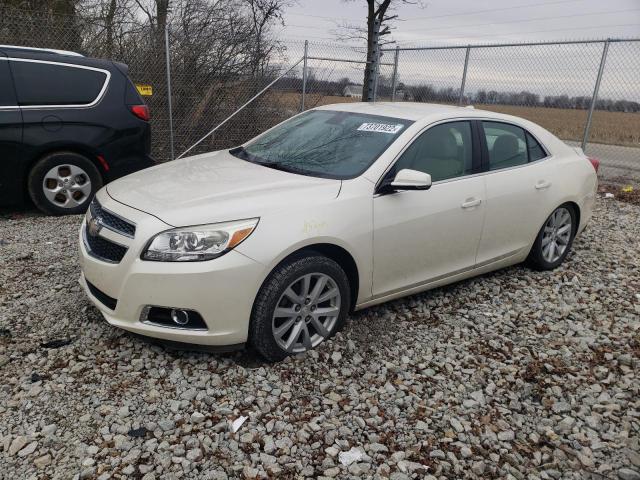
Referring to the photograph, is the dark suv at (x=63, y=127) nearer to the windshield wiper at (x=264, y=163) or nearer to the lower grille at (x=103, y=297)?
the windshield wiper at (x=264, y=163)

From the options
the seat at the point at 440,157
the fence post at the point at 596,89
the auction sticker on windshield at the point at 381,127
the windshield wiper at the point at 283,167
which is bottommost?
the windshield wiper at the point at 283,167

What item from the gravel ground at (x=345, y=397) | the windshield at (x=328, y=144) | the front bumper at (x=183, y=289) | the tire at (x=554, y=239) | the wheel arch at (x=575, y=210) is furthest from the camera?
the wheel arch at (x=575, y=210)

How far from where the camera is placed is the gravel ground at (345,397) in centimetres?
245

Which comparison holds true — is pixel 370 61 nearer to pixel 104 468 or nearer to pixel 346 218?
pixel 346 218

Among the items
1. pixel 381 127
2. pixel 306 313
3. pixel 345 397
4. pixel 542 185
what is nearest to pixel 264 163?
pixel 381 127

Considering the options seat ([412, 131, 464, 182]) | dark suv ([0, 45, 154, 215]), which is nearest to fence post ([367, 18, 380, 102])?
dark suv ([0, 45, 154, 215])

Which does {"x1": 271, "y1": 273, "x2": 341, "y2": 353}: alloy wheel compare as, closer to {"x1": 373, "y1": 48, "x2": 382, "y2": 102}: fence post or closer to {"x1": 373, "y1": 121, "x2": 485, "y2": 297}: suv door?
{"x1": 373, "y1": 121, "x2": 485, "y2": 297}: suv door

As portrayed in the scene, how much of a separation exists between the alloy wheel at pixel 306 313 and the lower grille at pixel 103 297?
93 centimetres

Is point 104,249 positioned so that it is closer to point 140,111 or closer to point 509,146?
point 509,146

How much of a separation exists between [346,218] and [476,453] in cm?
147

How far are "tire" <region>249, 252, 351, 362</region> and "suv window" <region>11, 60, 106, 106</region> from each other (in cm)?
410

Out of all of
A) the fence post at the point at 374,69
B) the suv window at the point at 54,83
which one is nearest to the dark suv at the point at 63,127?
the suv window at the point at 54,83

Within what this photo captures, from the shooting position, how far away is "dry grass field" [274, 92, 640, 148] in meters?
9.44

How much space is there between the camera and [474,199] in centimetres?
388
